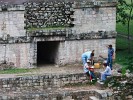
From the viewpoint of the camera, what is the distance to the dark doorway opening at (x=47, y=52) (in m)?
22.9

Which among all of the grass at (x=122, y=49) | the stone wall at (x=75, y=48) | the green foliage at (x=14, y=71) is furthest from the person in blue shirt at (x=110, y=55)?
the green foliage at (x=14, y=71)

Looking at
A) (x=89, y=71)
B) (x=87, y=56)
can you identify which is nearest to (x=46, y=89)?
(x=89, y=71)

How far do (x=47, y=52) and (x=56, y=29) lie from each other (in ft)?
7.81

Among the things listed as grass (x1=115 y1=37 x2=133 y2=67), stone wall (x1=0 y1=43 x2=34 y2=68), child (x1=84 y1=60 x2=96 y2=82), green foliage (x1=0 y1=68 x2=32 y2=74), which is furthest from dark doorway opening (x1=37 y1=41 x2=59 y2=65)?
grass (x1=115 y1=37 x2=133 y2=67)

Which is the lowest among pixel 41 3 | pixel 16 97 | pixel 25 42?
pixel 16 97

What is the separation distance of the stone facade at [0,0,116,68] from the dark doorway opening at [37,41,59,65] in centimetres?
5

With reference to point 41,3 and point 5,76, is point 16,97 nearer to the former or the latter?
point 5,76

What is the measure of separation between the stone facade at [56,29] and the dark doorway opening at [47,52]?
0.05 m

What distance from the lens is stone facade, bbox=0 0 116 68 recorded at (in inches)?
853

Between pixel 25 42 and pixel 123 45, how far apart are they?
27.4ft

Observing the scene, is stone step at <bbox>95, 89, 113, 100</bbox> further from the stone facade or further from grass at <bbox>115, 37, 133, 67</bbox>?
grass at <bbox>115, 37, 133, 67</bbox>

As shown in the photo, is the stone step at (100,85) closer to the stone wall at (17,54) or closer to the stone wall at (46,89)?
the stone wall at (46,89)

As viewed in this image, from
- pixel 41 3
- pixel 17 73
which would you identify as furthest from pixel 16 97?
pixel 41 3

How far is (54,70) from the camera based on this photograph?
21.5 m
